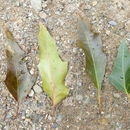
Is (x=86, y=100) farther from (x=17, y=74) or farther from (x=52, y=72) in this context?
(x=17, y=74)

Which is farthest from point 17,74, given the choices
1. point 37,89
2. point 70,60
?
point 70,60

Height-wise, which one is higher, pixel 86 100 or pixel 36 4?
pixel 36 4

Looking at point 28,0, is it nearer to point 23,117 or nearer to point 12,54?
point 12,54

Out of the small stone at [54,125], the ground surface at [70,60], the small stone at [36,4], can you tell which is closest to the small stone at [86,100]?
the ground surface at [70,60]

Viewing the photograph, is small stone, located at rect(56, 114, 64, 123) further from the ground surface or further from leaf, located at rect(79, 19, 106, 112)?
leaf, located at rect(79, 19, 106, 112)

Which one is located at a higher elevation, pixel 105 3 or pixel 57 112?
pixel 105 3

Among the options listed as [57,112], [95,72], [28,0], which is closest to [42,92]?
[57,112]
